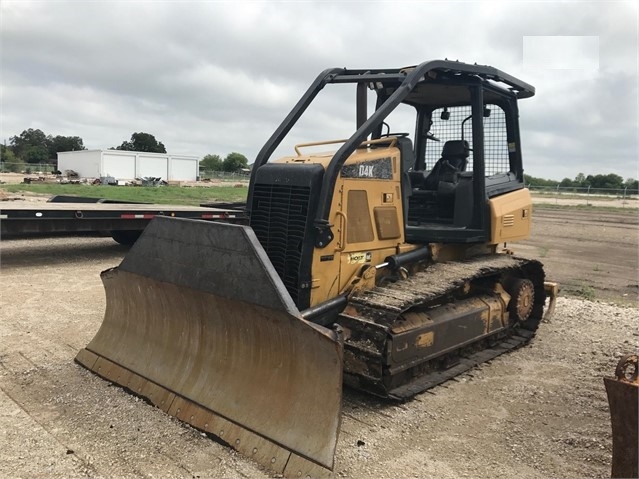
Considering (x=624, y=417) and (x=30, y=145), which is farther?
(x=30, y=145)

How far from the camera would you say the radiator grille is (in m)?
4.58

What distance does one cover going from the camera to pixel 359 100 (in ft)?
17.9

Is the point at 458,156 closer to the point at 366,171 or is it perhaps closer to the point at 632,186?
the point at 366,171

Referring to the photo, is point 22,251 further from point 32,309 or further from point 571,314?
point 571,314

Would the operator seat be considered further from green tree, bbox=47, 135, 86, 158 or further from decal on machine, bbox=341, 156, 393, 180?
→ green tree, bbox=47, 135, 86, 158

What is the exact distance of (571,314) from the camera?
7.68 meters

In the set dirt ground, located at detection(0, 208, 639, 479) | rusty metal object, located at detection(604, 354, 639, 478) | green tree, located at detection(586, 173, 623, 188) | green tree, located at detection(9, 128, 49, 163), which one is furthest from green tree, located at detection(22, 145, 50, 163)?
rusty metal object, located at detection(604, 354, 639, 478)

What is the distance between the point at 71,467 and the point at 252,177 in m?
2.70

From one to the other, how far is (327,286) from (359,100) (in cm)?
192

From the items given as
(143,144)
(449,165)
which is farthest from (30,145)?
(449,165)

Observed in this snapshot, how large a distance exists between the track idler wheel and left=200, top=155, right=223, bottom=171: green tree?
94.9 meters

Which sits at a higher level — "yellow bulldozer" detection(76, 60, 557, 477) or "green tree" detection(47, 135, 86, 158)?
"green tree" detection(47, 135, 86, 158)

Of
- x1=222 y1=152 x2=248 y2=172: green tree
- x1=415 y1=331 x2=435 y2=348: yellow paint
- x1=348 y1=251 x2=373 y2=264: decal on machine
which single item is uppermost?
x1=222 y1=152 x2=248 y2=172: green tree

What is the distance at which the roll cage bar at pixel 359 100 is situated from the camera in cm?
446
